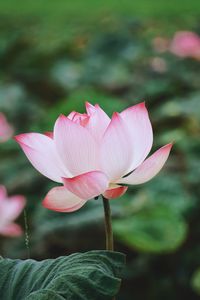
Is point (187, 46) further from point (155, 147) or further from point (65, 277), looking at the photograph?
point (65, 277)

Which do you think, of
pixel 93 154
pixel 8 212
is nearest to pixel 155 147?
pixel 8 212

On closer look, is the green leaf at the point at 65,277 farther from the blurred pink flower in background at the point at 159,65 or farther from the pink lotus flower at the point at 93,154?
the blurred pink flower in background at the point at 159,65

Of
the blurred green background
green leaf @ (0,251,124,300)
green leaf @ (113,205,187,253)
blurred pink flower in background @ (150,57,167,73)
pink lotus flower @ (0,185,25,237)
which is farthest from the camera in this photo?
blurred pink flower in background @ (150,57,167,73)

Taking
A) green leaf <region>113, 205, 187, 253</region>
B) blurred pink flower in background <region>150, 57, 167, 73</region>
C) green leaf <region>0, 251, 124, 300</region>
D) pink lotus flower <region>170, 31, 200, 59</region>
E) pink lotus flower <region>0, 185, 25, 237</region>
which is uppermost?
green leaf <region>0, 251, 124, 300</region>

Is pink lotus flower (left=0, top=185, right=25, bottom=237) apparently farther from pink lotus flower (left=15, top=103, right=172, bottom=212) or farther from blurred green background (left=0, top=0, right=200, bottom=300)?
pink lotus flower (left=15, top=103, right=172, bottom=212)

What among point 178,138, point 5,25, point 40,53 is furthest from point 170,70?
point 5,25

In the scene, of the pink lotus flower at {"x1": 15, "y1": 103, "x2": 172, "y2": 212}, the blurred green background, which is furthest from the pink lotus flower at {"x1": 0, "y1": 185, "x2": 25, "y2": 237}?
the pink lotus flower at {"x1": 15, "y1": 103, "x2": 172, "y2": 212}

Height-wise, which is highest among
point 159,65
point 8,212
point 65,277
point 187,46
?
point 65,277
